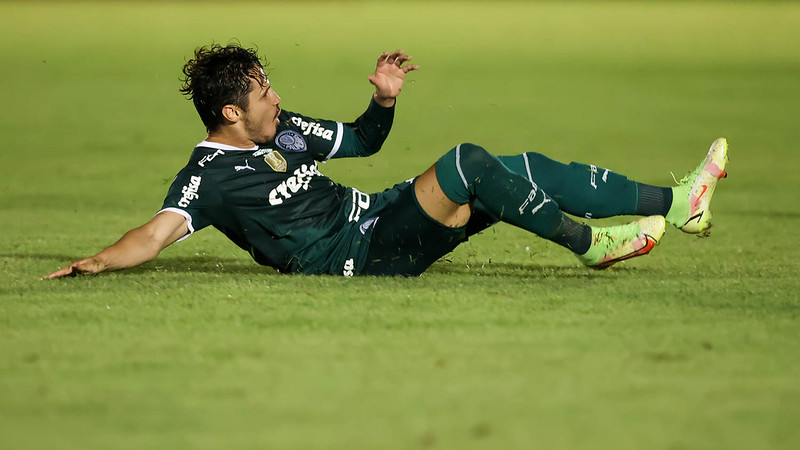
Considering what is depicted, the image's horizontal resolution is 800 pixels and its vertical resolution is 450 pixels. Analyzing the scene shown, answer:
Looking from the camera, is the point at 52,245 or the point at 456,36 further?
the point at 456,36

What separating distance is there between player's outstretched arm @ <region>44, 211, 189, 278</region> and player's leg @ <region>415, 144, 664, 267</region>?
1.02m

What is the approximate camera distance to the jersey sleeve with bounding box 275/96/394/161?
4.97 metres

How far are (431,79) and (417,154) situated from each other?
6340 mm

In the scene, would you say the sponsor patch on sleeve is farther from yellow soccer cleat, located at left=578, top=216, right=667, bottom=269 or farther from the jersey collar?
yellow soccer cleat, located at left=578, top=216, right=667, bottom=269

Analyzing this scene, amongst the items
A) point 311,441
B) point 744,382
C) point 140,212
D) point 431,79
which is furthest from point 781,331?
point 431,79

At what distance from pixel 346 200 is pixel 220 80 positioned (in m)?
0.75

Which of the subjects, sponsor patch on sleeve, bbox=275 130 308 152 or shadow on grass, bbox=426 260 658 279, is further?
shadow on grass, bbox=426 260 658 279

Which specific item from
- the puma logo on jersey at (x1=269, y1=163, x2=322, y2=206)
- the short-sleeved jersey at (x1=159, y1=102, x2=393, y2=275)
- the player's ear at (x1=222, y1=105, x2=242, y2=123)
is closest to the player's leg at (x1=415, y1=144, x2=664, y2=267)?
the short-sleeved jersey at (x1=159, y1=102, x2=393, y2=275)

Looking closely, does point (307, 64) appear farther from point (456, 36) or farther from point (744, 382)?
point (744, 382)

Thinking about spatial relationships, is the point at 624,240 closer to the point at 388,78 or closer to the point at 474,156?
the point at 474,156

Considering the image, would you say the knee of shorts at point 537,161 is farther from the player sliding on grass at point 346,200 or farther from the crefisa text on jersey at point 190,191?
the crefisa text on jersey at point 190,191

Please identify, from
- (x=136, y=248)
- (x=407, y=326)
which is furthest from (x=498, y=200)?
(x=136, y=248)

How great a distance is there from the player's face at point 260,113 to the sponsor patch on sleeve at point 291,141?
2.6 inches

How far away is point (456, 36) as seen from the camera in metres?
24.0
